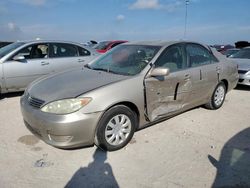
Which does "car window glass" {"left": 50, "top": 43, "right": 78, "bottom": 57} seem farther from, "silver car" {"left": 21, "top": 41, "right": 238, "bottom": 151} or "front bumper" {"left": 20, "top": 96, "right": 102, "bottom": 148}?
"front bumper" {"left": 20, "top": 96, "right": 102, "bottom": 148}

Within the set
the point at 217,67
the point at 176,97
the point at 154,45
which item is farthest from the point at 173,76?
the point at 217,67

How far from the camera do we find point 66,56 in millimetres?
6473

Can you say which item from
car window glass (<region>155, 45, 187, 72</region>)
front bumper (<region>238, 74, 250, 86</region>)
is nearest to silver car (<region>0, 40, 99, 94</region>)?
car window glass (<region>155, 45, 187, 72</region>)

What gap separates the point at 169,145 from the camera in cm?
355

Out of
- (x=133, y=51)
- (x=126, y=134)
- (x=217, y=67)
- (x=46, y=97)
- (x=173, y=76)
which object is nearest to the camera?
(x=46, y=97)

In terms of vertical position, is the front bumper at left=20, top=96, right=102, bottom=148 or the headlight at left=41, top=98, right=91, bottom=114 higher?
the headlight at left=41, top=98, right=91, bottom=114

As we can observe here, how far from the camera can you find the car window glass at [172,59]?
382 cm

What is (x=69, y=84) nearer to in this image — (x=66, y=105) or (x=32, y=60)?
(x=66, y=105)

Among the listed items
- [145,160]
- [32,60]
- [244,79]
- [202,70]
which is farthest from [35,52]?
[244,79]

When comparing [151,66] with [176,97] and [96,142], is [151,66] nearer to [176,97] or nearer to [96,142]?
[176,97]

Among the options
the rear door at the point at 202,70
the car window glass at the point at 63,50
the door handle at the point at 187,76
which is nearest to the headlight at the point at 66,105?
the door handle at the point at 187,76

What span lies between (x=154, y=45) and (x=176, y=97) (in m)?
0.97

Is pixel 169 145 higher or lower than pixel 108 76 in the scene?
lower

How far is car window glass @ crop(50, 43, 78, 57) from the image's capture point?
6.28 m
